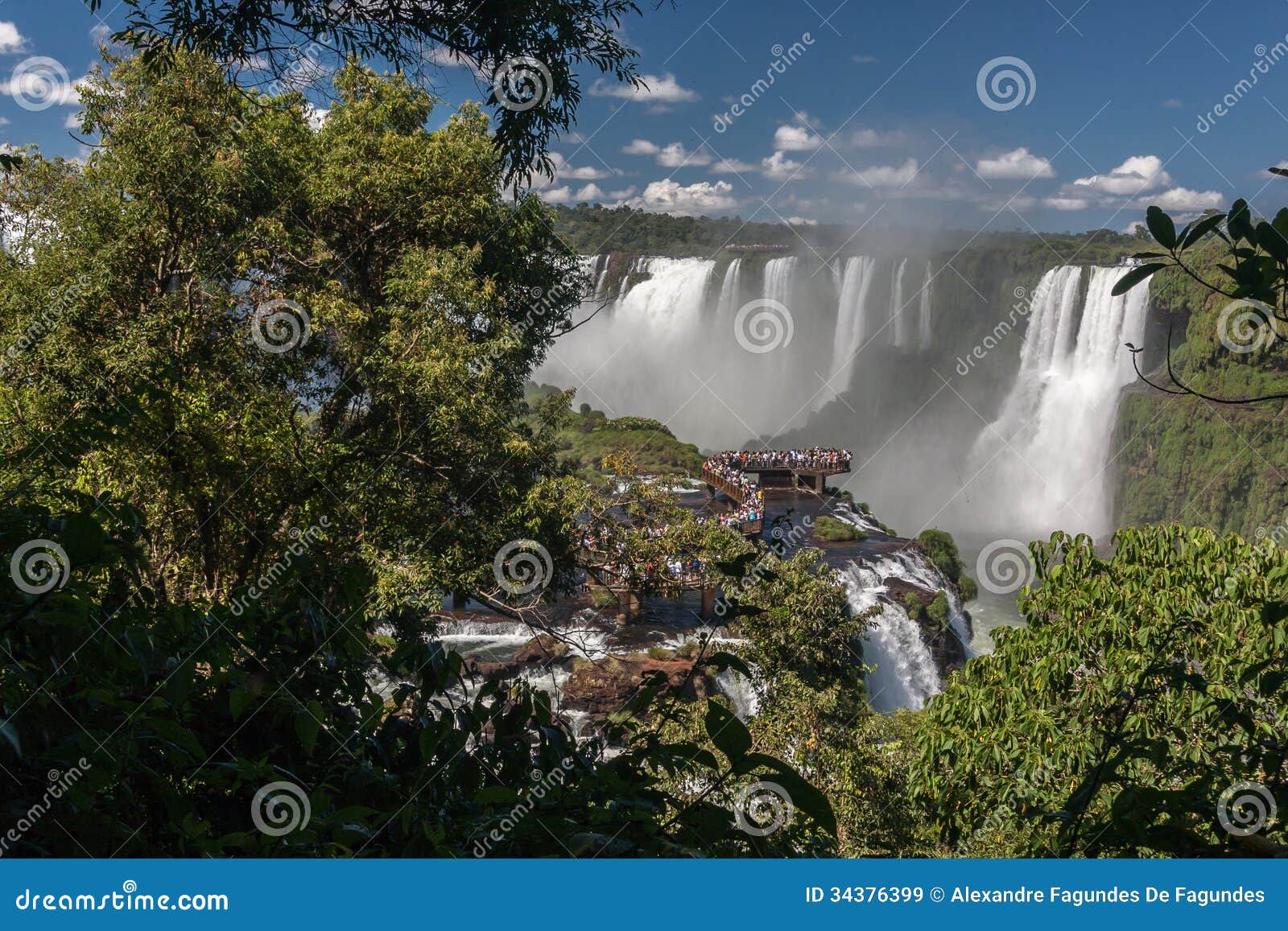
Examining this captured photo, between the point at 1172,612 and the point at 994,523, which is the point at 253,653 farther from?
the point at 994,523

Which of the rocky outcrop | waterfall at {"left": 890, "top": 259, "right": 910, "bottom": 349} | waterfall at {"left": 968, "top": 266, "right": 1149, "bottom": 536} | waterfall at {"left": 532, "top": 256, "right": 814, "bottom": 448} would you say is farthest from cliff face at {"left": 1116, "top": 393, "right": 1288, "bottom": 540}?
the rocky outcrop

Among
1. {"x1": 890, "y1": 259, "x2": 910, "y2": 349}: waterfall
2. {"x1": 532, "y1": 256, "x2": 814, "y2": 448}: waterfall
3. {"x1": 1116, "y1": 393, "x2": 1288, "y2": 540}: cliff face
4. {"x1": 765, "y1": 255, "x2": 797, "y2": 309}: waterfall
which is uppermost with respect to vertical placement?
{"x1": 890, "y1": 259, "x2": 910, "y2": 349}: waterfall

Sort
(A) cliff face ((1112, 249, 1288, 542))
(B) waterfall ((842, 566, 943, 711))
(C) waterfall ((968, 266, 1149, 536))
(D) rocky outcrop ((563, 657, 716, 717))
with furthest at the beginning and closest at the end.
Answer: (A) cliff face ((1112, 249, 1288, 542)), (C) waterfall ((968, 266, 1149, 536)), (B) waterfall ((842, 566, 943, 711)), (D) rocky outcrop ((563, 657, 716, 717))

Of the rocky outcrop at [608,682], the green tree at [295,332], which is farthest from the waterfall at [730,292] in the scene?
the green tree at [295,332]

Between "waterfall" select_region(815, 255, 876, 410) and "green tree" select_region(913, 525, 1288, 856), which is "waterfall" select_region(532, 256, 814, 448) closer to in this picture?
"waterfall" select_region(815, 255, 876, 410)

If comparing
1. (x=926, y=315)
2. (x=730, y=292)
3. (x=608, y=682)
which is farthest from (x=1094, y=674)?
(x=926, y=315)

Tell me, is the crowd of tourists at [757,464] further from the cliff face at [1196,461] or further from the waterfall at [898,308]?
the waterfall at [898,308]

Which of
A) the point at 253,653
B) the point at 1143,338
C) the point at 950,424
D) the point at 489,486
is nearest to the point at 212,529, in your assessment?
the point at 489,486
